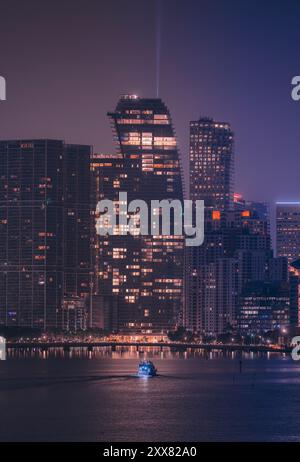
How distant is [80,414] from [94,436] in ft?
51.4

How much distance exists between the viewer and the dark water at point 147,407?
105 meters

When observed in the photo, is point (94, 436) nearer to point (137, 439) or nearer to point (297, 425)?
point (137, 439)

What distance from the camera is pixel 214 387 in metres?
158

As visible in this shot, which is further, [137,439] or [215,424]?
[215,424]

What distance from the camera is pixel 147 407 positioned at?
12544 centimetres

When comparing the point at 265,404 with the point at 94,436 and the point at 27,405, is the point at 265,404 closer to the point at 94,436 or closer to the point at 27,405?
the point at 27,405

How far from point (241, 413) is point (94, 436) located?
866 inches

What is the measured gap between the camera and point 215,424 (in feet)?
367

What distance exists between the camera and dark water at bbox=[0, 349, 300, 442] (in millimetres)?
104875

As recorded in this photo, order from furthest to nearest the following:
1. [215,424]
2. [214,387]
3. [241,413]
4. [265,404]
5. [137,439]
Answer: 1. [214,387]
2. [265,404]
3. [241,413]
4. [215,424]
5. [137,439]
